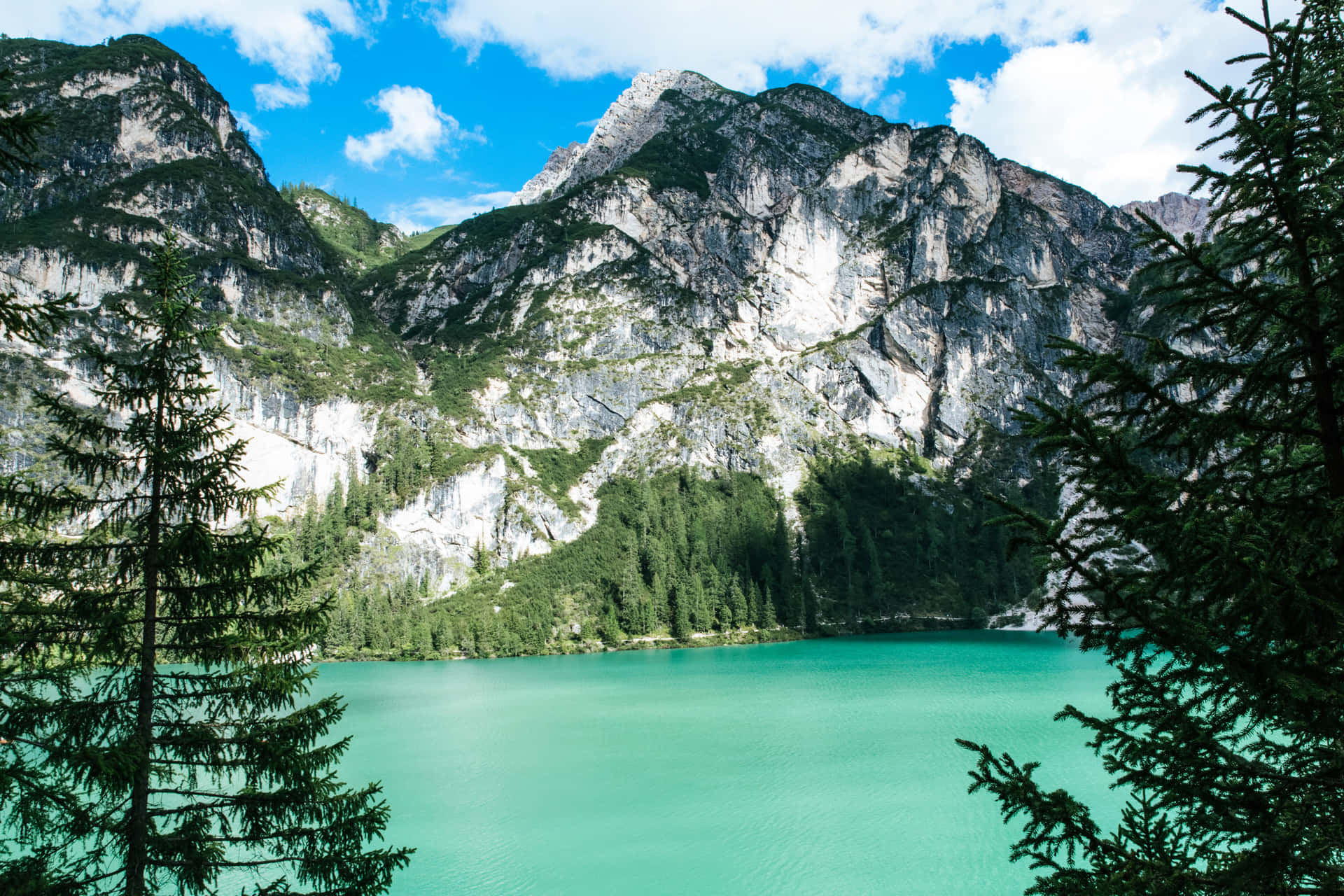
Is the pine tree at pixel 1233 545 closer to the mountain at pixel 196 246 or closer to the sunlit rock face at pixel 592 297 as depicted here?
the sunlit rock face at pixel 592 297

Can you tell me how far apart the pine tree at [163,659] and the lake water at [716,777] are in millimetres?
15373

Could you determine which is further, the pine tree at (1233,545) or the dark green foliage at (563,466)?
the dark green foliage at (563,466)

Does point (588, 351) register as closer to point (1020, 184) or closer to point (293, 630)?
point (1020, 184)

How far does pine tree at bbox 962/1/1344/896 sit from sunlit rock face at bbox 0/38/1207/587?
110028 mm

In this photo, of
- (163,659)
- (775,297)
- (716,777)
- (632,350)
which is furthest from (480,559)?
(163,659)

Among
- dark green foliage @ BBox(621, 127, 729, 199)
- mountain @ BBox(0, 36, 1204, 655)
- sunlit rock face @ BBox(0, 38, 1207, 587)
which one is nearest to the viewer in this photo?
mountain @ BBox(0, 36, 1204, 655)

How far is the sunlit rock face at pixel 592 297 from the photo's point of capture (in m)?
118

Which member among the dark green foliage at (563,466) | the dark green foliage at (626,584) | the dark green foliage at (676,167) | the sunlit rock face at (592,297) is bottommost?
the dark green foliage at (626,584)

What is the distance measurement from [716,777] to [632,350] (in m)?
129

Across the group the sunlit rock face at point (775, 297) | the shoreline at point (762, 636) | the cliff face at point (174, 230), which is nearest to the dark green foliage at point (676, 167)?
the sunlit rock face at point (775, 297)

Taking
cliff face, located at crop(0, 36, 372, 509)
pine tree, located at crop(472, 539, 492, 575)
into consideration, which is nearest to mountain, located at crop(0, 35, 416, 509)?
cliff face, located at crop(0, 36, 372, 509)

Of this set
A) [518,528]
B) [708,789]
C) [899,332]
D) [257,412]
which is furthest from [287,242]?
[708,789]

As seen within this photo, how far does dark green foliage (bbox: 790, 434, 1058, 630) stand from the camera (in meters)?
114

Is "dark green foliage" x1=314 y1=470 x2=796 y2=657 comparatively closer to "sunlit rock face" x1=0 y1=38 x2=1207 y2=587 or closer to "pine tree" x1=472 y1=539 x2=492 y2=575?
→ "pine tree" x1=472 y1=539 x2=492 y2=575
